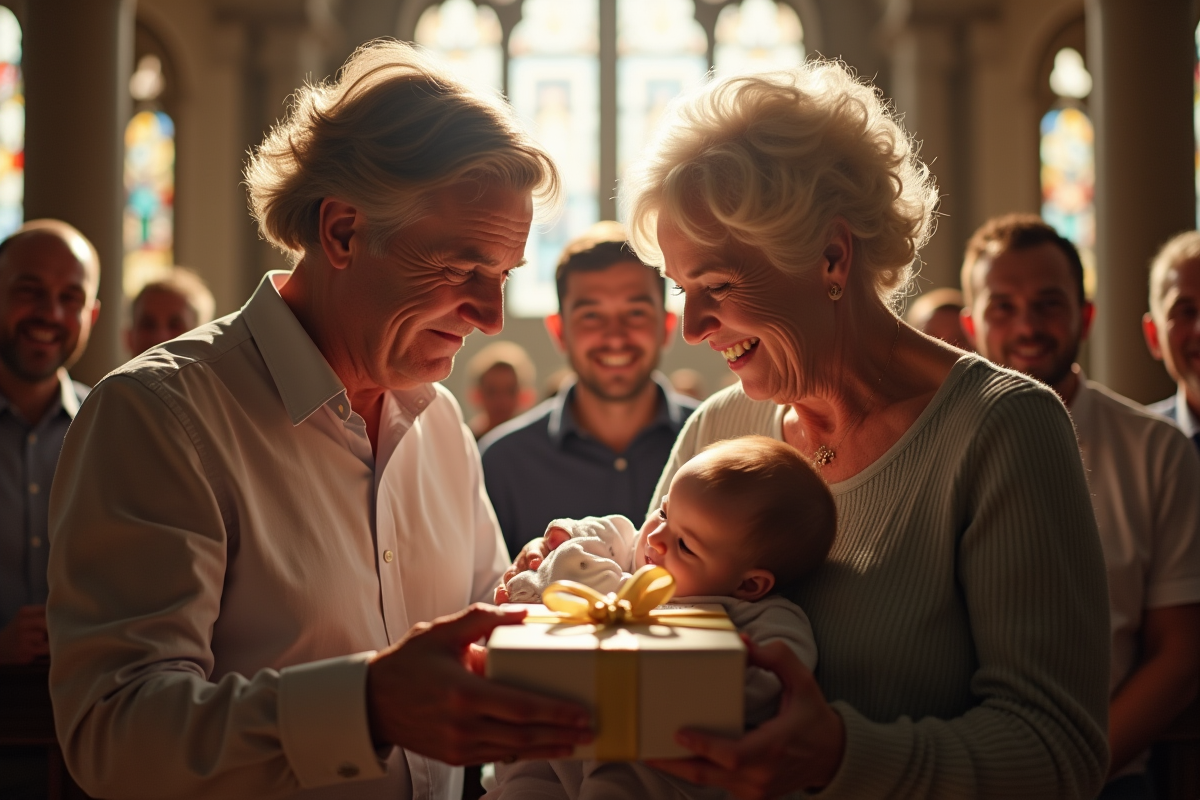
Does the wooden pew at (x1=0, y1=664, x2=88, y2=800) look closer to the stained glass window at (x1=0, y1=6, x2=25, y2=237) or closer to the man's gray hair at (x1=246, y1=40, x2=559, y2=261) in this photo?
the man's gray hair at (x1=246, y1=40, x2=559, y2=261)

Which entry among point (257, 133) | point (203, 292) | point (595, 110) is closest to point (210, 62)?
point (257, 133)

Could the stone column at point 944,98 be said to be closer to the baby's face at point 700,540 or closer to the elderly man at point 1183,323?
the elderly man at point 1183,323

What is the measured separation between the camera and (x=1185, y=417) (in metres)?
4.23

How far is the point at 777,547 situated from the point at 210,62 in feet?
37.4

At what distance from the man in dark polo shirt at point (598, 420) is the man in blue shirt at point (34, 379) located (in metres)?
1.69

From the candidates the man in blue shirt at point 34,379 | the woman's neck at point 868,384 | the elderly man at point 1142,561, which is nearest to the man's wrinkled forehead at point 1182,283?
the elderly man at point 1142,561

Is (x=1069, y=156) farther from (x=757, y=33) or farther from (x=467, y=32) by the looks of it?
(x=467, y=32)

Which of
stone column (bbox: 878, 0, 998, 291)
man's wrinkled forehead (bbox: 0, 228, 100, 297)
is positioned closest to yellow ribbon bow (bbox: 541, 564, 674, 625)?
man's wrinkled forehead (bbox: 0, 228, 100, 297)

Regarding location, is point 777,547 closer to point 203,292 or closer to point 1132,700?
point 1132,700

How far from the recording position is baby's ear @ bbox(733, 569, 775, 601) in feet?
6.53

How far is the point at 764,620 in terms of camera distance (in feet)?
6.20

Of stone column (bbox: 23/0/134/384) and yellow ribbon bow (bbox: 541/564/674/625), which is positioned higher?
stone column (bbox: 23/0/134/384)

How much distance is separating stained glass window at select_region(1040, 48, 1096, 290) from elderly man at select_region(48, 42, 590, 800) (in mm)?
10672

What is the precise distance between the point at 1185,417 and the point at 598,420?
2.35m
